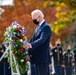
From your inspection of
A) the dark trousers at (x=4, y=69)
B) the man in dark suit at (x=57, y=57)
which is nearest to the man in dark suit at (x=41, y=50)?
the dark trousers at (x=4, y=69)

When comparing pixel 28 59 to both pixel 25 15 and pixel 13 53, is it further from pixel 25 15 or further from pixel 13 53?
pixel 25 15

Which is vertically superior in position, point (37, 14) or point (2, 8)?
point (2, 8)

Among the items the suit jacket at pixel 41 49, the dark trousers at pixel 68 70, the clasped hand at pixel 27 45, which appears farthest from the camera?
the dark trousers at pixel 68 70

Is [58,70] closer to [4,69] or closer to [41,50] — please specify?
[4,69]

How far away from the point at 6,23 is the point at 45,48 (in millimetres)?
33959

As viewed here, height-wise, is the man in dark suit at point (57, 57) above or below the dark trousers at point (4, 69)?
above

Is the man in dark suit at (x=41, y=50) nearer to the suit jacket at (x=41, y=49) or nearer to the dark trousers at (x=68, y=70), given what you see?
the suit jacket at (x=41, y=49)

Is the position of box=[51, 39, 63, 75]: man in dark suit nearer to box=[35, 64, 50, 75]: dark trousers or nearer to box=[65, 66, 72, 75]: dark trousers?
box=[65, 66, 72, 75]: dark trousers

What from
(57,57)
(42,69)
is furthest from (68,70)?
(42,69)

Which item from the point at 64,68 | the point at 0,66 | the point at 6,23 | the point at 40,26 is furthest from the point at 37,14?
the point at 6,23

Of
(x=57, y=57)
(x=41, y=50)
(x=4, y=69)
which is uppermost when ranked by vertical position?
(x=57, y=57)

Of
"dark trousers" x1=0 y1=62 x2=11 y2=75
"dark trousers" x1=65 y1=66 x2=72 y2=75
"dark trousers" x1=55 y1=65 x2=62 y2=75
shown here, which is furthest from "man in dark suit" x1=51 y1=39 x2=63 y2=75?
"dark trousers" x1=0 y1=62 x2=11 y2=75

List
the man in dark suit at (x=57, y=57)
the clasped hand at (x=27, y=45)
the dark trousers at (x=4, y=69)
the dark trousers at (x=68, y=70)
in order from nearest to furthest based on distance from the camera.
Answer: the clasped hand at (x=27, y=45), the dark trousers at (x=4, y=69), the man in dark suit at (x=57, y=57), the dark trousers at (x=68, y=70)

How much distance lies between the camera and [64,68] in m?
17.6
